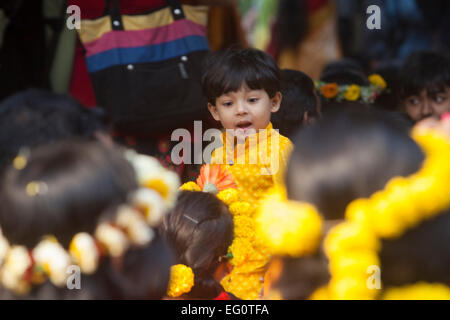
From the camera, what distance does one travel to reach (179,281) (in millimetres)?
2039

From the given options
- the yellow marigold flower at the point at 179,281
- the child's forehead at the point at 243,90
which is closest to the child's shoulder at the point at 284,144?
the child's forehead at the point at 243,90

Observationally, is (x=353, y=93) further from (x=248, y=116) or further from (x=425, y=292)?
(x=425, y=292)

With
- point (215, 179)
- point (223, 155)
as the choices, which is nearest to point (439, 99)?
point (223, 155)

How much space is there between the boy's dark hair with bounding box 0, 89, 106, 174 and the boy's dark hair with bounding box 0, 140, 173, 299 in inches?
2.2

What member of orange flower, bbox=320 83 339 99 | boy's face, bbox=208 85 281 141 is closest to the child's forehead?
boy's face, bbox=208 85 281 141

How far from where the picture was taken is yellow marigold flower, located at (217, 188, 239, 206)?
8.29ft

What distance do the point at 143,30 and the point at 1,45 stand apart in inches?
28.1

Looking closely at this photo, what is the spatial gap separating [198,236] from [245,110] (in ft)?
2.65

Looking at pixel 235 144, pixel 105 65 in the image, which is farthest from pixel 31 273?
pixel 105 65

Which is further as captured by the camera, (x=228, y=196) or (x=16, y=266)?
(x=228, y=196)

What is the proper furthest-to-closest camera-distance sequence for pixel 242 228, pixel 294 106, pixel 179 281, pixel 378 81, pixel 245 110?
pixel 378 81
pixel 294 106
pixel 245 110
pixel 242 228
pixel 179 281

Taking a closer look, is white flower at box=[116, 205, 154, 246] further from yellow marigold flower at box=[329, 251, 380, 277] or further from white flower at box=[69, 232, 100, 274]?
yellow marigold flower at box=[329, 251, 380, 277]

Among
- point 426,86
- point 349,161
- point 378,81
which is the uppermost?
point 378,81

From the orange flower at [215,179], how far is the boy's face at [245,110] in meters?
0.20
